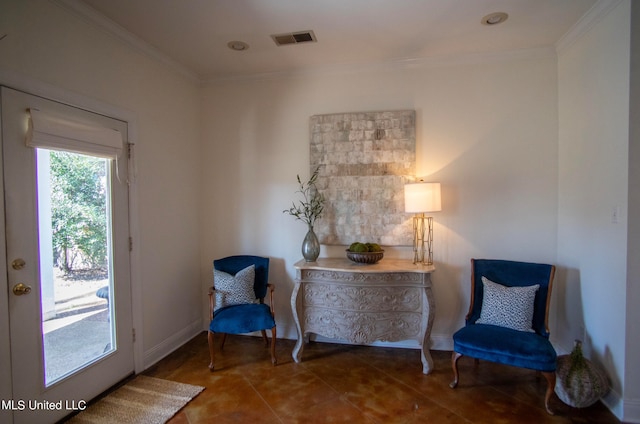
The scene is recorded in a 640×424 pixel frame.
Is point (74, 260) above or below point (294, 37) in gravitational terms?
below

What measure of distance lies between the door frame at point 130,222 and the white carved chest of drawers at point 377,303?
1.33 meters

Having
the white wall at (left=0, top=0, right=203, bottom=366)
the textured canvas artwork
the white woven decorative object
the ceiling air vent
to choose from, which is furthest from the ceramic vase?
the white woven decorative object

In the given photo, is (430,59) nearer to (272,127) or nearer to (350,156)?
(350,156)

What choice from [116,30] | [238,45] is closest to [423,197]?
[238,45]

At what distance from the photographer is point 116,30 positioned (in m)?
2.47

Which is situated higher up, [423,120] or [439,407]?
[423,120]

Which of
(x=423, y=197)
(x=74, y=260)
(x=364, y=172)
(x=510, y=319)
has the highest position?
(x=364, y=172)

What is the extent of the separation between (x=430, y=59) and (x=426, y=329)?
244 cm

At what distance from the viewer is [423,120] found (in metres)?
3.10

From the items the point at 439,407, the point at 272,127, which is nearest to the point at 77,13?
the point at 272,127

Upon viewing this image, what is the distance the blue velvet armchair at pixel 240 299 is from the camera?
8.90 ft

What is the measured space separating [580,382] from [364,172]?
2.24 m

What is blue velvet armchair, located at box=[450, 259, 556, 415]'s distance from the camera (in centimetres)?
218

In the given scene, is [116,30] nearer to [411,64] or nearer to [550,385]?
[411,64]
